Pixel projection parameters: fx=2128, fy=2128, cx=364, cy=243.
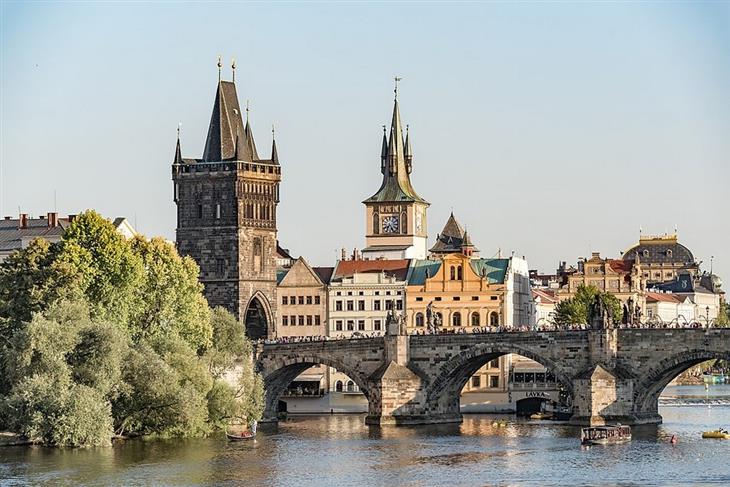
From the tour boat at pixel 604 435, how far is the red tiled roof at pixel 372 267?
5641 cm

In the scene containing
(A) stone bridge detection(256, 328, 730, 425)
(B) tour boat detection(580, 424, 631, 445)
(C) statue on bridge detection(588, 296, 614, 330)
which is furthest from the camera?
(C) statue on bridge detection(588, 296, 614, 330)

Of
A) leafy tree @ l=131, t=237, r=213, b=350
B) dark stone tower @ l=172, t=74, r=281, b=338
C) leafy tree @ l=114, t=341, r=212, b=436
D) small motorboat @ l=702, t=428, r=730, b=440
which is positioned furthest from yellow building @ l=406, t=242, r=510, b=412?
leafy tree @ l=114, t=341, r=212, b=436

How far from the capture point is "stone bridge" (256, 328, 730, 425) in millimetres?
134500

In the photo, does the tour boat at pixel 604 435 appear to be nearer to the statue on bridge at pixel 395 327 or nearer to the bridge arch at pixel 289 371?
the statue on bridge at pixel 395 327

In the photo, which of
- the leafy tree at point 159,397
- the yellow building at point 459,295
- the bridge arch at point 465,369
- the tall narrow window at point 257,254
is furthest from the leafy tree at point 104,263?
the yellow building at point 459,295

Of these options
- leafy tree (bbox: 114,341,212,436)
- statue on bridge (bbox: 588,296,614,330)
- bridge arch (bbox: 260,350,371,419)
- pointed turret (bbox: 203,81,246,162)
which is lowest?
leafy tree (bbox: 114,341,212,436)

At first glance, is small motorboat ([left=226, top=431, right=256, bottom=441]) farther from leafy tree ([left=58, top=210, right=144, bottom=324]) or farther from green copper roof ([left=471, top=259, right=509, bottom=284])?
green copper roof ([left=471, top=259, right=509, bottom=284])

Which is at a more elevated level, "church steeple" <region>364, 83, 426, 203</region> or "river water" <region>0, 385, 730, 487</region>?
"church steeple" <region>364, 83, 426, 203</region>

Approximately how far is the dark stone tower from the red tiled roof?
13.1 meters

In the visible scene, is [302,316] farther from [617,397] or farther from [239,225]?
[617,397]

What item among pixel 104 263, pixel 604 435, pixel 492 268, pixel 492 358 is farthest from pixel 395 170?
pixel 604 435

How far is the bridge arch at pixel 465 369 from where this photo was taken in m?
139

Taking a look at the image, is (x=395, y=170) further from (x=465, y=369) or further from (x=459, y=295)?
(x=465, y=369)

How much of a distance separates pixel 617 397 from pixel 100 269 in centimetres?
3349
